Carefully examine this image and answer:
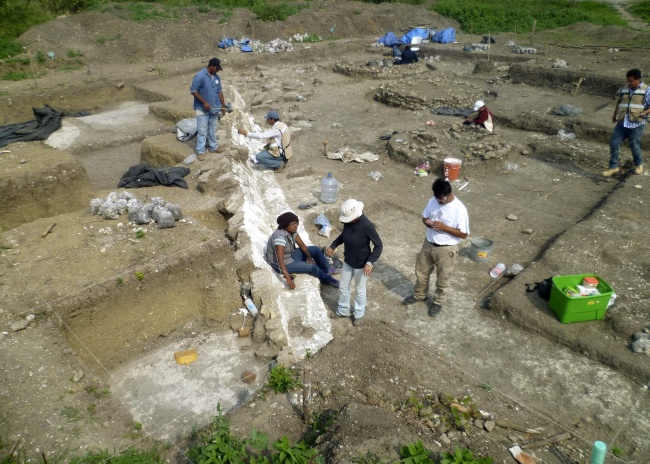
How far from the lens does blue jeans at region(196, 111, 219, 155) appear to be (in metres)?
8.61

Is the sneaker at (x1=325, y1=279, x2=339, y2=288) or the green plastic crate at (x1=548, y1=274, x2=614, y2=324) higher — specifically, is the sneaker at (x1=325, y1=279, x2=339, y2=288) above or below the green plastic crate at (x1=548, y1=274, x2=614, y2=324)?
below

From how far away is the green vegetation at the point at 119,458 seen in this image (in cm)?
331

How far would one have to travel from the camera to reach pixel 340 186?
8.96 meters

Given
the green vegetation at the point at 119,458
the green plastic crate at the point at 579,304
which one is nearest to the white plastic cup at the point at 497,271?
the green plastic crate at the point at 579,304

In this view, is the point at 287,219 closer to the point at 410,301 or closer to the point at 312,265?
the point at 312,265

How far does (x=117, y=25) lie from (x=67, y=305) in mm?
19819

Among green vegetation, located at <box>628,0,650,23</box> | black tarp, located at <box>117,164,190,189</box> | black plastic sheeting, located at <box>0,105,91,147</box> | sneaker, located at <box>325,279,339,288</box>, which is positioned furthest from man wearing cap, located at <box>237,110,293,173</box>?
green vegetation, located at <box>628,0,650,23</box>

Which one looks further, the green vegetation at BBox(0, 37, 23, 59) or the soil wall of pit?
the green vegetation at BBox(0, 37, 23, 59)

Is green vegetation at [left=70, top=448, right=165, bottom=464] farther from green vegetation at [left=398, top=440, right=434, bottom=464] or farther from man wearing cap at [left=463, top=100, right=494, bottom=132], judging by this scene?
man wearing cap at [left=463, top=100, right=494, bottom=132]

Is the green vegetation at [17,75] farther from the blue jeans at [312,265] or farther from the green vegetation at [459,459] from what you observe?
the green vegetation at [459,459]

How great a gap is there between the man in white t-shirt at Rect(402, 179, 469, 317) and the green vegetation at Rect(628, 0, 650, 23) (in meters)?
31.8

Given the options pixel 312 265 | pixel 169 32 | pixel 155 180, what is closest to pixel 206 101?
pixel 155 180

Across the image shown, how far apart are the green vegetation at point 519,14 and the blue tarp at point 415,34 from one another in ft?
15.0

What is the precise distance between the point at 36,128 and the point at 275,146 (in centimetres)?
697
